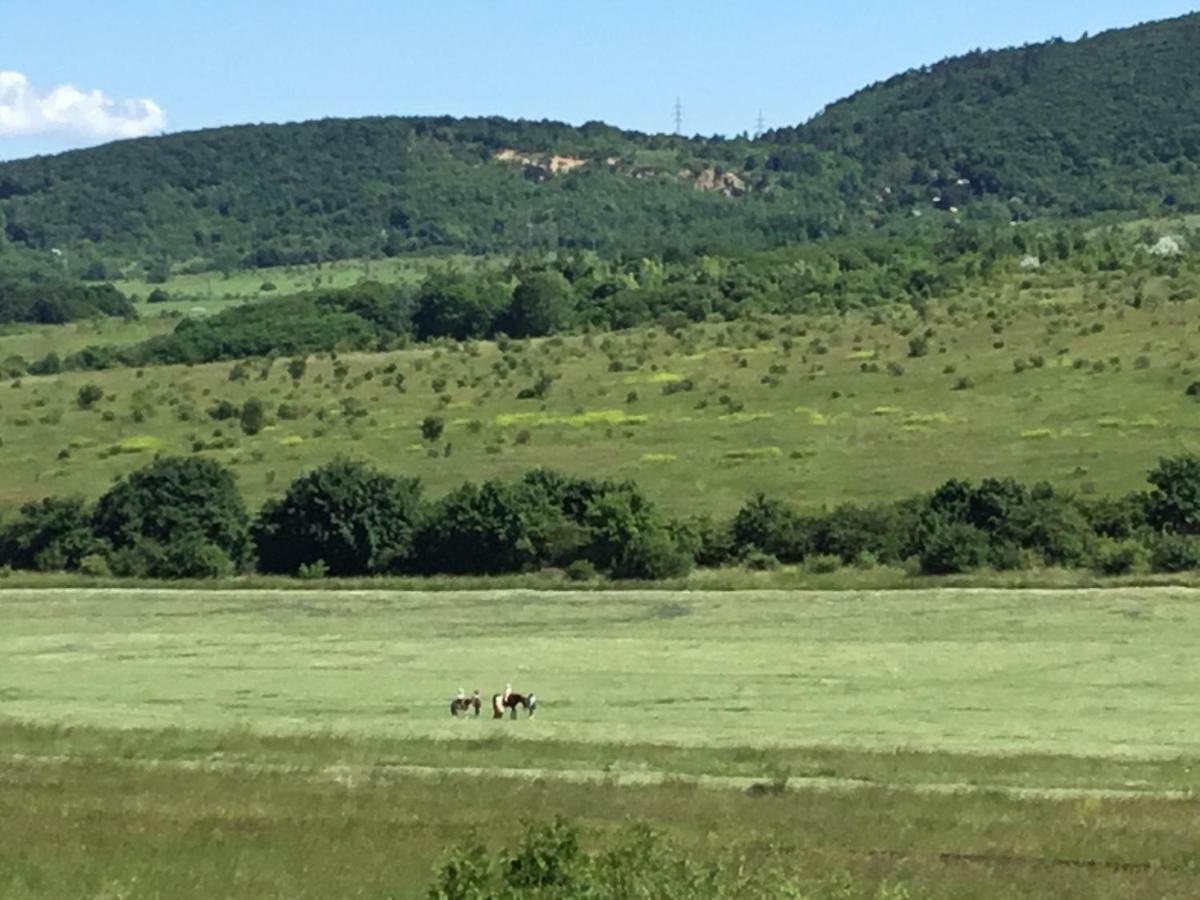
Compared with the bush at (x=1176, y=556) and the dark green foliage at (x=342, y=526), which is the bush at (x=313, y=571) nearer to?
the dark green foliage at (x=342, y=526)

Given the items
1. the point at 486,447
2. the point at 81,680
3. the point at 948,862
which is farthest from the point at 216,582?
the point at 948,862

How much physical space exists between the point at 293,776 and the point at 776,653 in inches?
549

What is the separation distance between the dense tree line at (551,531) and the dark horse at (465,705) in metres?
16.6

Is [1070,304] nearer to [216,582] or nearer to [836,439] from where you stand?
[836,439]

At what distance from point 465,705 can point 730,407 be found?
164ft

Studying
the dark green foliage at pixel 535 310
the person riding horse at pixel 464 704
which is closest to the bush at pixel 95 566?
the person riding horse at pixel 464 704

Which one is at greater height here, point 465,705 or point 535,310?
point 465,705

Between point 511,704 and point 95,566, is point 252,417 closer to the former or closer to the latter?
point 95,566

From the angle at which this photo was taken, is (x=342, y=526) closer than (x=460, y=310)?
Yes

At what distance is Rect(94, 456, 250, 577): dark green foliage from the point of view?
51.1 m

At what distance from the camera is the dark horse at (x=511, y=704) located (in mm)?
30266

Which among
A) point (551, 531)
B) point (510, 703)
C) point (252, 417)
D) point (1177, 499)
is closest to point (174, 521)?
point (551, 531)

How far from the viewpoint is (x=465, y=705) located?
1216 inches

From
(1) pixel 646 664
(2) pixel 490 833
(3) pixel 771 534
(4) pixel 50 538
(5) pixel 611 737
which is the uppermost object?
(2) pixel 490 833
